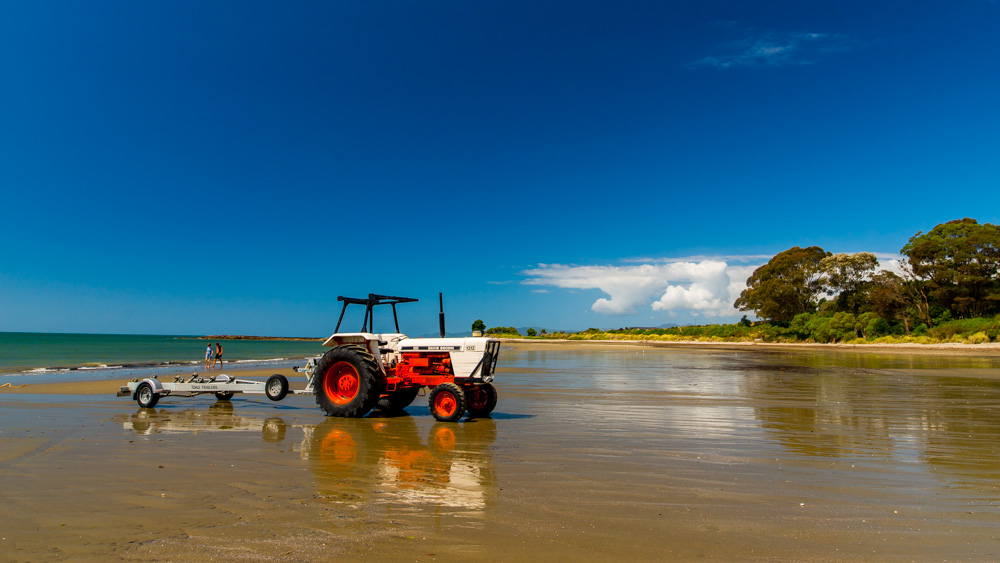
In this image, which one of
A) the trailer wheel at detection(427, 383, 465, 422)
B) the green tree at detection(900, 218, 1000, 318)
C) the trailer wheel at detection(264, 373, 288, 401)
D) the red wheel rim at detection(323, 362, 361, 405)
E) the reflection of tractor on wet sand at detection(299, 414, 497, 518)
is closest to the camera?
the reflection of tractor on wet sand at detection(299, 414, 497, 518)

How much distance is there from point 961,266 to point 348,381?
50096 mm

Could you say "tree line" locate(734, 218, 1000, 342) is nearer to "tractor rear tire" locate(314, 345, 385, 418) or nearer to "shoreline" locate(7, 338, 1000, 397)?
"shoreline" locate(7, 338, 1000, 397)

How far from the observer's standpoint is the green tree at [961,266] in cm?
3981

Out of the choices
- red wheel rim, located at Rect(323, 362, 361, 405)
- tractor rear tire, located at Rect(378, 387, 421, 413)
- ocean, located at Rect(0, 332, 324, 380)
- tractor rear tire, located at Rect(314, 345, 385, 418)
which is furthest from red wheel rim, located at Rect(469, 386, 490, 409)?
ocean, located at Rect(0, 332, 324, 380)

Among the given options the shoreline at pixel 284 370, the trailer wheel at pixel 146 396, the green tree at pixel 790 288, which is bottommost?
the shoreline at pixel 284 370

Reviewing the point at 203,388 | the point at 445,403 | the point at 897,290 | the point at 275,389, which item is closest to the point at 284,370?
the point at 203,388

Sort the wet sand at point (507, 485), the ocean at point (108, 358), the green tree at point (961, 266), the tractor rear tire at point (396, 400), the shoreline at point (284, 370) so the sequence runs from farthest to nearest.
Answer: the green tree at point (961, 266)
the ocean at point (108, 358)
the shoreline at point (284, 370)
the tractor rear tire at point (396, 400)
the wet sand at point (507, 485)

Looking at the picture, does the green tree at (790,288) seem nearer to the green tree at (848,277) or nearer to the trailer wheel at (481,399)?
the green tree at (848,277)

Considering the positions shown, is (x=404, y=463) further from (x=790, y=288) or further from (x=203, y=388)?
(x=790, y=288)

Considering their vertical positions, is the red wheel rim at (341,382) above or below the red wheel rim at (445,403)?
above

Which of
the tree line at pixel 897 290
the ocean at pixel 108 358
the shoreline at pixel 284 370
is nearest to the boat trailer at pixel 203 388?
the shoreline at pixel 284 370

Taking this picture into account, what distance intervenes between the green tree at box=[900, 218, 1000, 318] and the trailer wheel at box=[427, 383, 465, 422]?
155 ft

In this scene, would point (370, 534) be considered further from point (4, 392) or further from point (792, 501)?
point (4, 392)

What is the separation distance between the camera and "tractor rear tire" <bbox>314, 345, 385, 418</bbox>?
9219 millimetres
